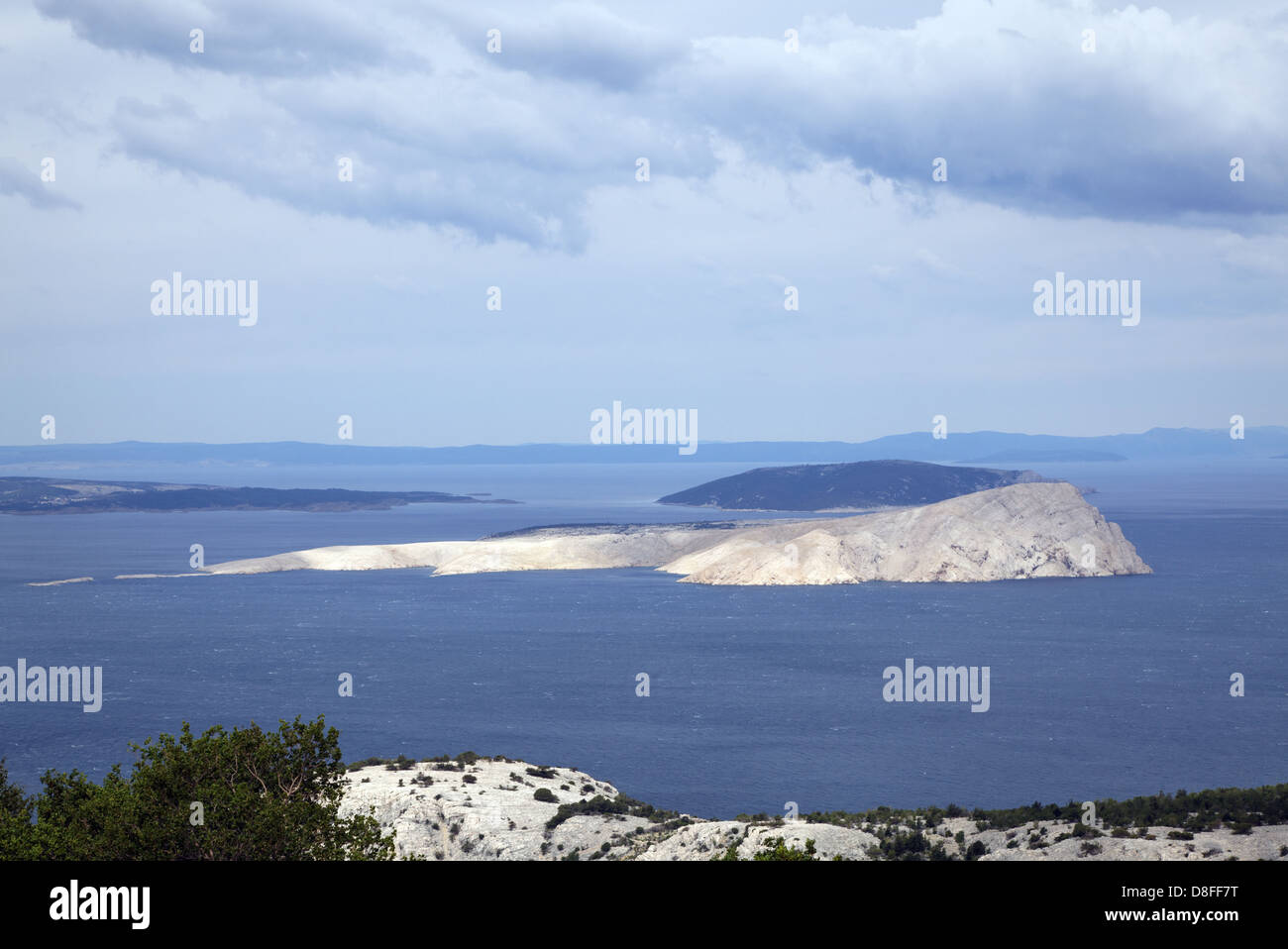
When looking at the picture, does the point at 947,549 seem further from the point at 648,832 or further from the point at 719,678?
the point at 648,832

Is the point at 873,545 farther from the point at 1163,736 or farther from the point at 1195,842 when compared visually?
the point at 1195,842

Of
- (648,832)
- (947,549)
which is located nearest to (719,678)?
(648,832)

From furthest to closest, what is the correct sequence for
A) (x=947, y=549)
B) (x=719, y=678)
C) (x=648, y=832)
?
(x=947, y=549) < (x=719, y=678) < (x=648, y=832)

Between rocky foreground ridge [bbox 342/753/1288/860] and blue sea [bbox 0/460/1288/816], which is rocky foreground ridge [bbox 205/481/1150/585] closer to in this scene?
blue sea [bbox 0/460/1288/816]

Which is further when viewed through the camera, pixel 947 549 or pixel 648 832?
pixel 947 549

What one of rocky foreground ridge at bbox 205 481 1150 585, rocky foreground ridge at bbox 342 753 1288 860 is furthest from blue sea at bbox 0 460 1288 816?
rocky foreground ridge at bbox 342 753 1288 860

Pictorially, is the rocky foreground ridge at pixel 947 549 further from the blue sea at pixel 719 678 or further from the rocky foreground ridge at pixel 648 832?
the rocky foreground ridge at pixel 648 832
